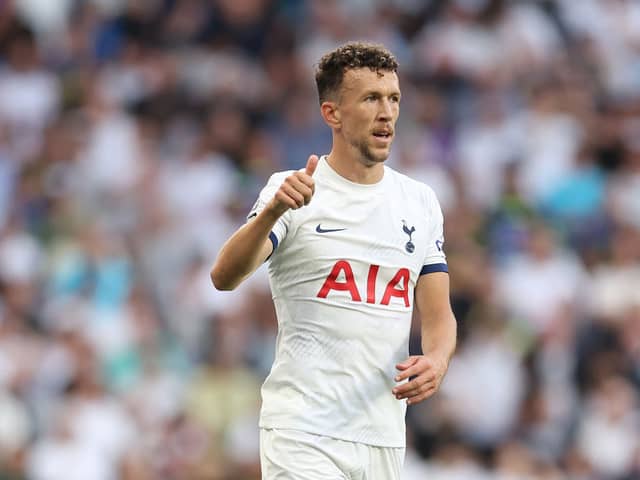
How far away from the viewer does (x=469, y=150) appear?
13.8m

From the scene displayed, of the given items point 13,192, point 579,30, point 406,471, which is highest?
point 579,30

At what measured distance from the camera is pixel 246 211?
12.9 metres

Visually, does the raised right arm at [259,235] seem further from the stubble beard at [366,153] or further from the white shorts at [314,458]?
the white shorts at [314,458]

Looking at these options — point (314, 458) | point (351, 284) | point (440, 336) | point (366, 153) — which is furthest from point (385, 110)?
point (314, 458)

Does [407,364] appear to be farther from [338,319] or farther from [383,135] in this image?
[383,135]

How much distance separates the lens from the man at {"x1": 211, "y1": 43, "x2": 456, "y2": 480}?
19.7 ft

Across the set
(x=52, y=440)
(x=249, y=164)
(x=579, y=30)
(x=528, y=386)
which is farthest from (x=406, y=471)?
(x=579, y=30)

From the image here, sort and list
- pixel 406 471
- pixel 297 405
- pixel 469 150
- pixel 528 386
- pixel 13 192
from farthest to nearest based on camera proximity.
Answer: pixel 469 150, pixel 13 192, pixel 528 386, pixel 406 471, pixel 297 405

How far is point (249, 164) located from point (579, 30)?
4140 mm

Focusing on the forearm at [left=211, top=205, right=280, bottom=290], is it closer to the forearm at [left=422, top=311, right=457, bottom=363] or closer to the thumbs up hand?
the thumbs up hand

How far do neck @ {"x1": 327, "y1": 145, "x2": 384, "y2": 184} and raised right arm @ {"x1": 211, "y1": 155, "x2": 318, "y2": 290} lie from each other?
554 millimetres

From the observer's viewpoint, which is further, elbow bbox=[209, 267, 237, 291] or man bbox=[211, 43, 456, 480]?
man bbox=[211, 43, 456, 480]

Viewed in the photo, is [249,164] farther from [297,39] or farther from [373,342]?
[373,342]

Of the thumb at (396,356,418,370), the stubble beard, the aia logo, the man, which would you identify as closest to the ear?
the man
